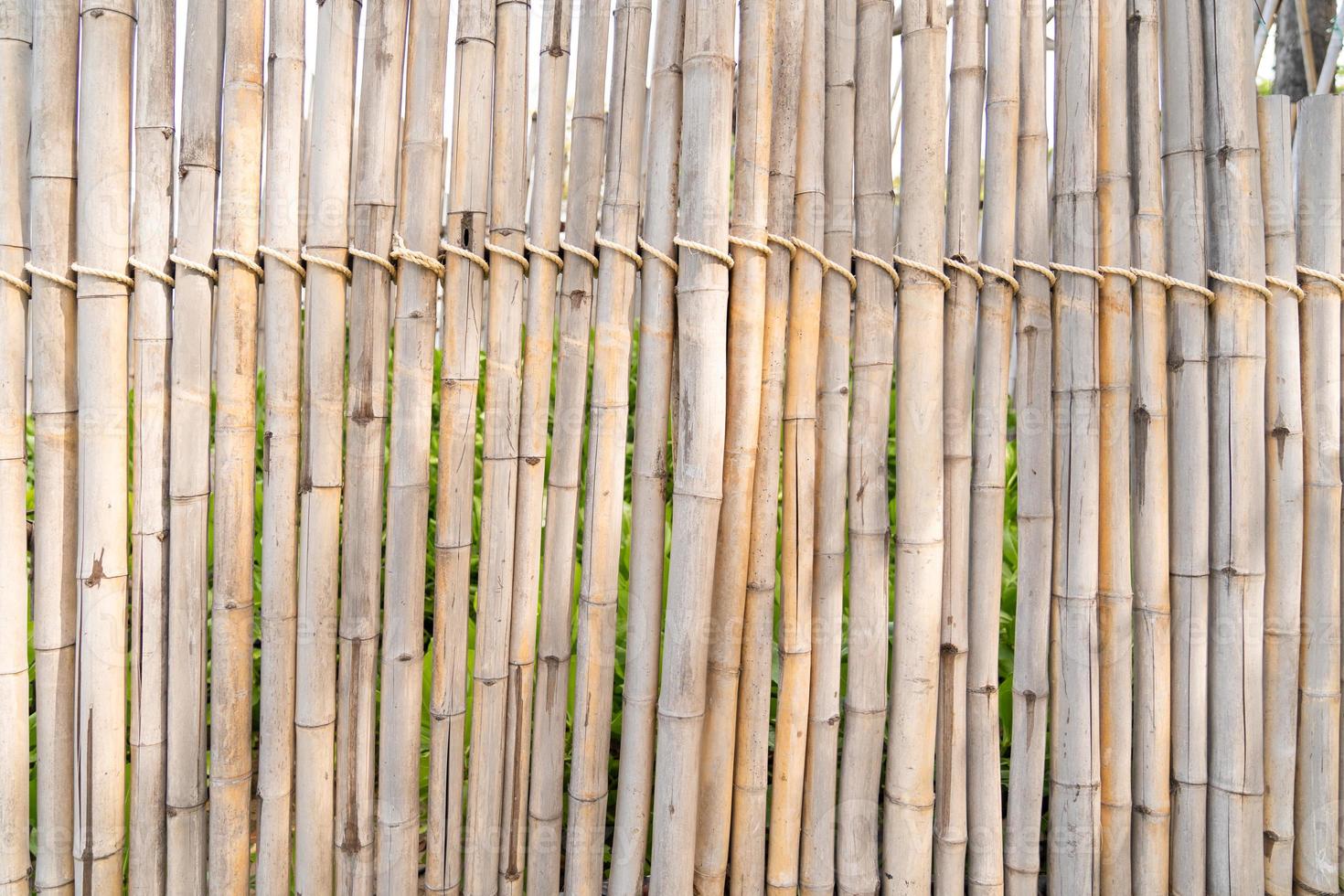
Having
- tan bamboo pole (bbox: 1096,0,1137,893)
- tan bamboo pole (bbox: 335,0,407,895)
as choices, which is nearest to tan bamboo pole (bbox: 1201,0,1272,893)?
tan bamboo pole (bbox: 1096,0,1137,893)

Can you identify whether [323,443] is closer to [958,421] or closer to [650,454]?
[650,454]

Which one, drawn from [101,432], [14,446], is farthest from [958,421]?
[14,446]

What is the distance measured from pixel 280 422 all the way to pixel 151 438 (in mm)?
192

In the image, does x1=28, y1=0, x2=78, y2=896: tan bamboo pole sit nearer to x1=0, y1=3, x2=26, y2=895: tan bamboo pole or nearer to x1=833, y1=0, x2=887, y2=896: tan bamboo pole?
x1=0, y1=3, x2=26, y2=895: tan bamboo pole

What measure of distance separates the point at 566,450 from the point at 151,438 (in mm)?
621

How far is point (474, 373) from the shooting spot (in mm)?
1405

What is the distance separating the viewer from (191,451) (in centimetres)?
137

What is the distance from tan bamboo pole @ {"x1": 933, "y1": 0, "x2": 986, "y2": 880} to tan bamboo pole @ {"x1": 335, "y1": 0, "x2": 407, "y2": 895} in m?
0.88

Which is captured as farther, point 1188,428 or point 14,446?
point 1188,428

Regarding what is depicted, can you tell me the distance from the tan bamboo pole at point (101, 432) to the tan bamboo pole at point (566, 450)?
64 centimetres

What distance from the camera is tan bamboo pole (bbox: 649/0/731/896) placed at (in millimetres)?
1360

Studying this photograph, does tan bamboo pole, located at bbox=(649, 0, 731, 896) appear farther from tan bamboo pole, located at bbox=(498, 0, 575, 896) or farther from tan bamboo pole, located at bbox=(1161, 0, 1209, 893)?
tan bamboo pole, located at bbox=(1161, 0, 1209, 893)

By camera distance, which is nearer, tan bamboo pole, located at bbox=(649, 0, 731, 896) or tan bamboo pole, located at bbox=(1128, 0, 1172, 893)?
tan bamboo pole, located at bbox=(649, 0, 731, 896)

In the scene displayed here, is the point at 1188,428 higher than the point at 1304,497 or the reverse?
higher
